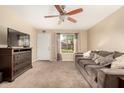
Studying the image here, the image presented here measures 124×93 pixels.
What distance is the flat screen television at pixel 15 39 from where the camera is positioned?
4.08m

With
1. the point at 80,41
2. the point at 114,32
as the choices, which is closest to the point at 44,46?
the point at 80,41

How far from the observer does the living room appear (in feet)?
12.1

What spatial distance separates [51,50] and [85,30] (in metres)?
2.62

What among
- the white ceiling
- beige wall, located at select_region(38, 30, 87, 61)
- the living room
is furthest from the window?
the white ceiling

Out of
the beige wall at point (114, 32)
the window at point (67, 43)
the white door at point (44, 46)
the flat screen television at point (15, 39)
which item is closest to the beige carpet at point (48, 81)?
the flat screen television at point (15, 39)

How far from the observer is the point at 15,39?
4.56 m

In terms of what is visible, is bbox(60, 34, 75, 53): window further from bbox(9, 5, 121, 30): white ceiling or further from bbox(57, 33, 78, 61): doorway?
bbox(9, 5, 121, 30): white ceiling

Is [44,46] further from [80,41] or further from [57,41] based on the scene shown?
[80,41]

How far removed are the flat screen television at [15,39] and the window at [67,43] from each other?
3981 millimetres

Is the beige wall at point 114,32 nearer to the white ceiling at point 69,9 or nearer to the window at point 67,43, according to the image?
the white ceiling at point 69,9
